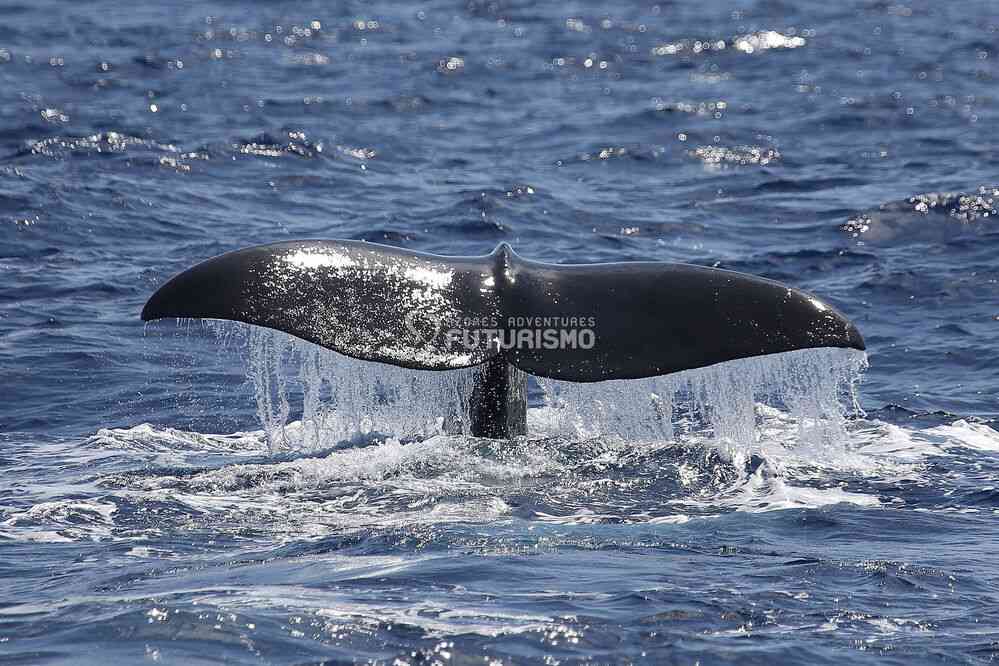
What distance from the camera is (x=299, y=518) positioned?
8.02 meters

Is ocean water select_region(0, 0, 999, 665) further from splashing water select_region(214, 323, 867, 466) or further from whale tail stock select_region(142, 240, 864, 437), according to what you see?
whale tail stock select_region(142, 240, 864, 437)

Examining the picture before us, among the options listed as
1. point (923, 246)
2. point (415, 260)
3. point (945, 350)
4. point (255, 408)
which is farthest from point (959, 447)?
point (923, 246)

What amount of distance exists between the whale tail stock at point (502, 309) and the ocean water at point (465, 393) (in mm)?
321

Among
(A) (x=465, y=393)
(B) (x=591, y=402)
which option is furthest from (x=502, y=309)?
(B) (x=591, y=402)

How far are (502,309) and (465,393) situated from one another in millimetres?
674

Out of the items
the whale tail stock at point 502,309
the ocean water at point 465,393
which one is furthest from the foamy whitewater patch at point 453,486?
the whale tail stock at point 502,309

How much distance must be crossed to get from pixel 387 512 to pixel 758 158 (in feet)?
45.4

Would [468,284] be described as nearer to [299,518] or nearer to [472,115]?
[299,518]

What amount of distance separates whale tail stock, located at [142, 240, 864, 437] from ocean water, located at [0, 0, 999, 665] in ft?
1.05

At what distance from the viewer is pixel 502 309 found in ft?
27.2

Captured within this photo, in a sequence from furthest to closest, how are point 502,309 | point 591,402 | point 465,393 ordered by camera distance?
point 591,402 → point 465,393 → point 502,309

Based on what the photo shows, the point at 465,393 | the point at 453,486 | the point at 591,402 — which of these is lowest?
the point at 453,486

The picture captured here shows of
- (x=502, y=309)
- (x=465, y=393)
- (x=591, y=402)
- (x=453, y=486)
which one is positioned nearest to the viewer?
(x=502, y=309)

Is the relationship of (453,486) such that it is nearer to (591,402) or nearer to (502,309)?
(502,309)
